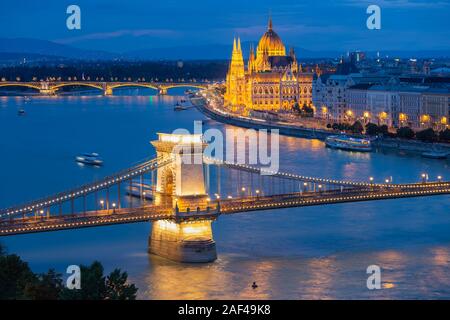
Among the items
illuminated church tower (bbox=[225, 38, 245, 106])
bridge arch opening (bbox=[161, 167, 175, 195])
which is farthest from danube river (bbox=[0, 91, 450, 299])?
illuminated church tower (bbox=[225, 38, 245, 106])

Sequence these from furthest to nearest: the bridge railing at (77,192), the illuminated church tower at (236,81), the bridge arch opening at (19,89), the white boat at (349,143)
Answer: the bridge arch opening at (19,89) → the illuminated church tower at (236,81) → the white boat at (349,143) → the bridge railing at (77,192)

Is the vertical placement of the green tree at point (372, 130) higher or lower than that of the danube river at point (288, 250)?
higher

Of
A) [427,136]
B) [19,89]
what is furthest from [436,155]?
[19,89]

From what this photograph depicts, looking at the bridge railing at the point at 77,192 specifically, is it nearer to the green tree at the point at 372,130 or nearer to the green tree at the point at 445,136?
the green tree at the point at 445,136

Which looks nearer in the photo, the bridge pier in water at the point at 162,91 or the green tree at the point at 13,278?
the green tree at the point at 13,278

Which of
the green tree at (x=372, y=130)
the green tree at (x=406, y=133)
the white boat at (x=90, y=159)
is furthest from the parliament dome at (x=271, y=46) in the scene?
the white boat at (x=90, y=159)
